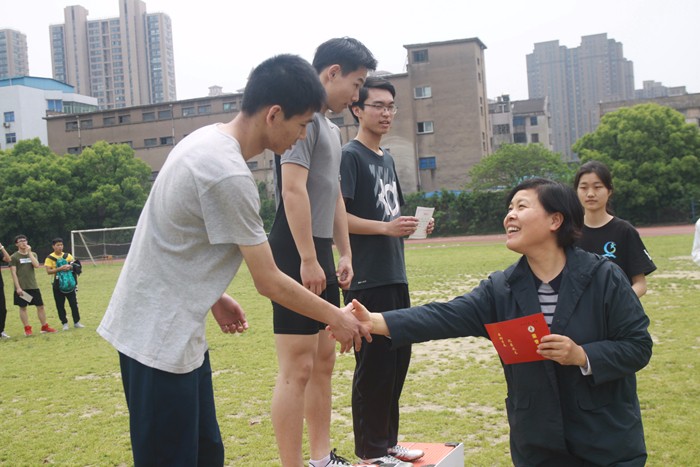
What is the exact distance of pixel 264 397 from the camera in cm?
681

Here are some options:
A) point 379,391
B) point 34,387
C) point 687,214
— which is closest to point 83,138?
point 687,214

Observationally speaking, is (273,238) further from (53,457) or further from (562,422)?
(53,457)

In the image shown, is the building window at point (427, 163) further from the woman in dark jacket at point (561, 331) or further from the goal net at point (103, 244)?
the woman in dark jacket at point (561, 331)

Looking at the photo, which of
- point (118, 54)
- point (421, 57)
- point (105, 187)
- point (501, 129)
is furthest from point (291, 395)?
point (118, 54)

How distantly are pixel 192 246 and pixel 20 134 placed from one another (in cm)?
8339

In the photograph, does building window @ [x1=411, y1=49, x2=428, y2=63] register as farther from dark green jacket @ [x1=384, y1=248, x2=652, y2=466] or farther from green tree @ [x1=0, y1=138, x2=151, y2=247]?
dark green jacket @ [x1=384, y1=248, x2=652, y2=466]

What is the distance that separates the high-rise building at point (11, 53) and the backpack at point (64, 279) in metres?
138

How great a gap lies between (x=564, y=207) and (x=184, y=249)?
1636 mm

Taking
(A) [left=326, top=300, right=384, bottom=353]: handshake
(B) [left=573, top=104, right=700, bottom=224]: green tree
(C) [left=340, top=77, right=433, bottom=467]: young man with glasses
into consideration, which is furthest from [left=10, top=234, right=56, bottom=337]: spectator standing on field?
(B) [left=573, top=104, right=700, bottom=224]: green tree

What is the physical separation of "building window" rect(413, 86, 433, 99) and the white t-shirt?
56.6 meters

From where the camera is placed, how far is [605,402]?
2.87 metres

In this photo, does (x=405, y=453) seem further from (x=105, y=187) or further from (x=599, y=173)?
(x=105, y=187)

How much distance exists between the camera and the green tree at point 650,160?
138 ft

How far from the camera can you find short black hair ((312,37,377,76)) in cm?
381
